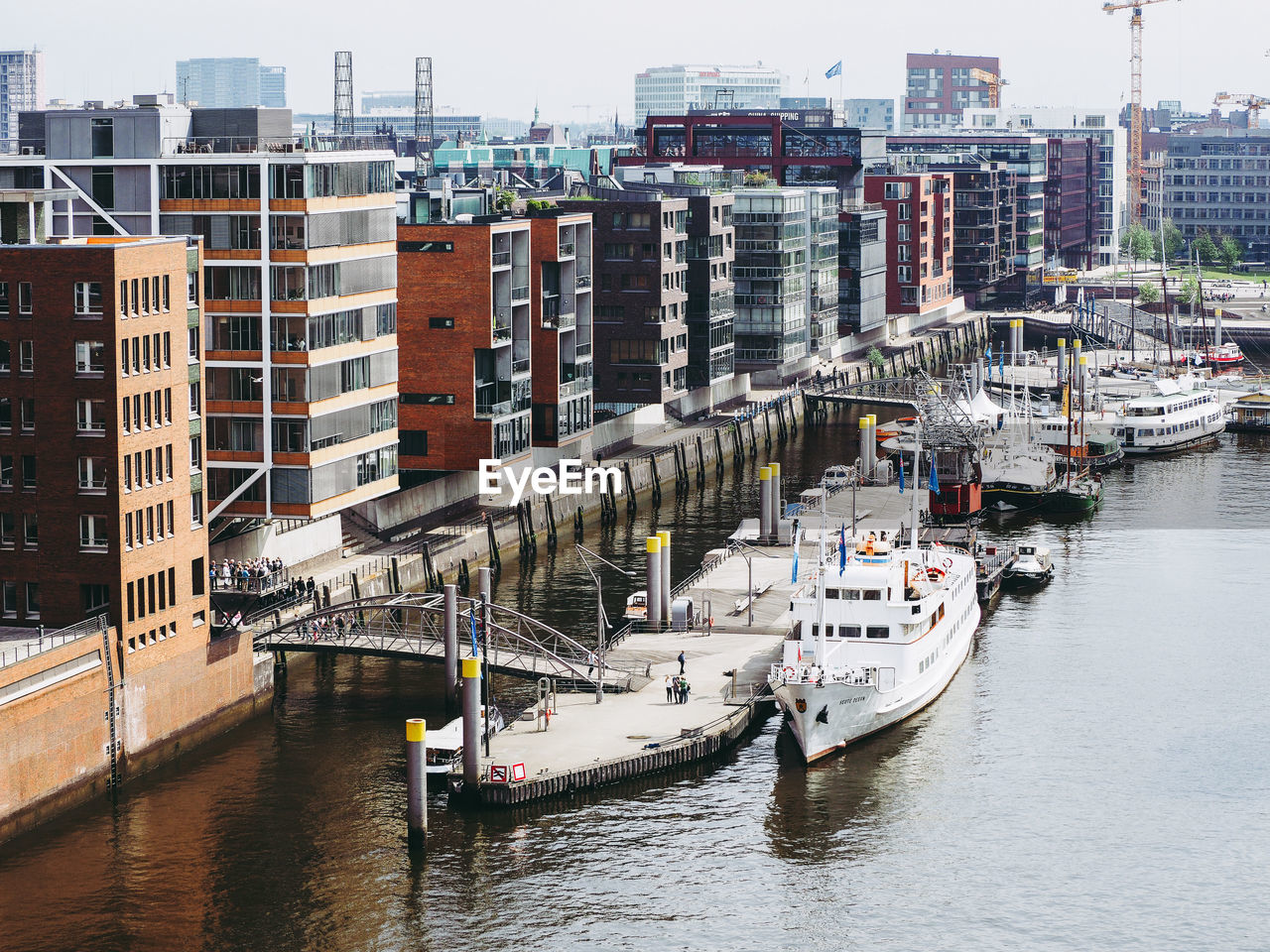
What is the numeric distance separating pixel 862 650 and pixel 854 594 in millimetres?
2924

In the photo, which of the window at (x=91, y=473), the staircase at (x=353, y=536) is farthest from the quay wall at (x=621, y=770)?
the staircase at (x=353, y=536)

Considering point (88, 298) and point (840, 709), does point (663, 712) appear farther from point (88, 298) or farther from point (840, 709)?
point (88, 298)

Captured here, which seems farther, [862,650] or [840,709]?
[862,650]

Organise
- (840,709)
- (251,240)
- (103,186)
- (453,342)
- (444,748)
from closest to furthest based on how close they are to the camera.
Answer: (444,748) → (840,709) → (251,240) → (103,186) → (453,342)

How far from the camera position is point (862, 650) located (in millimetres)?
102312

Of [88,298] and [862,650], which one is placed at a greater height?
[88,298]

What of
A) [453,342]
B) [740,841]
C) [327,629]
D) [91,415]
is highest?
[453,342]

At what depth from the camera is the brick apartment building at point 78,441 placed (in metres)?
91.8

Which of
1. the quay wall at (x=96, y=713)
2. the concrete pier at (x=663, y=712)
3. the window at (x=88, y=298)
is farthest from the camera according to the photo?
the window at (x=88, y=298)

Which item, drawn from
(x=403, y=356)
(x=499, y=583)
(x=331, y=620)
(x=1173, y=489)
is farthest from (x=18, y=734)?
(x=1173, y=489)

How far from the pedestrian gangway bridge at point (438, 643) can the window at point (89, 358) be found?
737 inches

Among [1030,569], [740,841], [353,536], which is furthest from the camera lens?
[1030,569]

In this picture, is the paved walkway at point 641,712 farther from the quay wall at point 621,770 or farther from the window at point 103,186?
the window at point 103,186

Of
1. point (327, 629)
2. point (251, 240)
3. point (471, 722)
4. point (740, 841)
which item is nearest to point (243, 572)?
point (327, 629)
